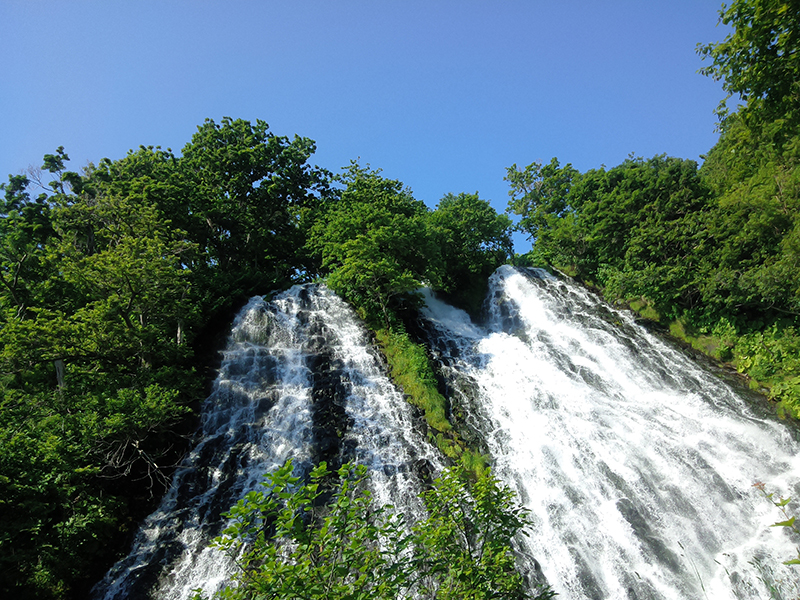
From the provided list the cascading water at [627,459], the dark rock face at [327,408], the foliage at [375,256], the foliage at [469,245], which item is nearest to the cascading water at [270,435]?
the dark rock face at [327,408]

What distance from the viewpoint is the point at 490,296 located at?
2370cm

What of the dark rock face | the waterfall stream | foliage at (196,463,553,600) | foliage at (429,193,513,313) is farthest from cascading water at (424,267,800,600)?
foliage at (429,193,513,313)

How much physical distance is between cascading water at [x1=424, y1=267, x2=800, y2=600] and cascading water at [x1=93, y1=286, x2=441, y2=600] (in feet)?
10.2

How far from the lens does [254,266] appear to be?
26.2 m

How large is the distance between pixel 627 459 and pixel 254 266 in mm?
22776

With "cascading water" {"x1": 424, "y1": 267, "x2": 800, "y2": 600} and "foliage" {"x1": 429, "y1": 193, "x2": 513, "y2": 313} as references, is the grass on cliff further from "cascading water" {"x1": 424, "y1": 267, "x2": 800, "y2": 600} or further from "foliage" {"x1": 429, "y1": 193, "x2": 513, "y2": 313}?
"foliage" {"x1": 429, "y1": 193, "x2": 513, "y2": 313}

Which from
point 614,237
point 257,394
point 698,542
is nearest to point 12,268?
point 257,394

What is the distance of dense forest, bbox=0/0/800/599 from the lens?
8.94 meters

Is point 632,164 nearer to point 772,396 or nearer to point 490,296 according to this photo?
point 490,296

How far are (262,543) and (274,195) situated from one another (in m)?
26.6

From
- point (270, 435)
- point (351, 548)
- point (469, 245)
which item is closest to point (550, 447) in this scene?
point (270, 435)

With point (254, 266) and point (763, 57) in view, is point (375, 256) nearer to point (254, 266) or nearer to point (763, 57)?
point (254, 266)

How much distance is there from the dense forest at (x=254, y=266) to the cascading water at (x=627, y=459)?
1.91 metres

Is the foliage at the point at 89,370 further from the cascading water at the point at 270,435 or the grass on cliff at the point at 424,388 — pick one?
the grass on cliff at the point at 424,388
